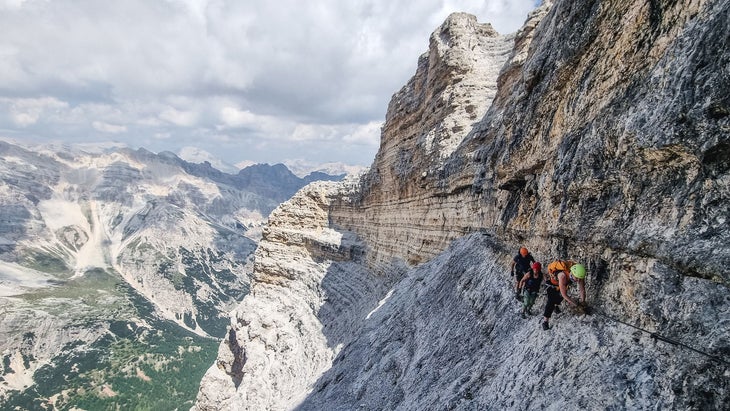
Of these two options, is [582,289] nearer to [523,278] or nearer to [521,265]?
[523,278]

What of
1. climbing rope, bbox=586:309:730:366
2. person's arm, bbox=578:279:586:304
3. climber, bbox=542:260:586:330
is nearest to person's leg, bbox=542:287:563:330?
climber, bbox=542:260:586:330

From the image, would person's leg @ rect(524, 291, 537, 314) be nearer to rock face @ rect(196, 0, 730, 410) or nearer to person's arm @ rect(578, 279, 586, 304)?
rock face @ rect(196, 0, 730, 410)

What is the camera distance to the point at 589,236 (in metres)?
10.1

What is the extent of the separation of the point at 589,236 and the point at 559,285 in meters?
1.59

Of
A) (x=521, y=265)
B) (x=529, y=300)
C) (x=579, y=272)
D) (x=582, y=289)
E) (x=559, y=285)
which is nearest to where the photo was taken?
(x=579, y=272)

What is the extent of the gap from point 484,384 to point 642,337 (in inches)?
181

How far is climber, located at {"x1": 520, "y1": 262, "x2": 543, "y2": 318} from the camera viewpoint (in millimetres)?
11023

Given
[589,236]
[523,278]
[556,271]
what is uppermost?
[589,236]

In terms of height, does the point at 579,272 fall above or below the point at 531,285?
above

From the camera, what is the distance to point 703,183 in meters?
7.29

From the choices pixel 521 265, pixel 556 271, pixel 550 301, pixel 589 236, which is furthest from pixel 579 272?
pixel 521 265

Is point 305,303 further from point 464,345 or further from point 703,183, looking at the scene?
point 703,183

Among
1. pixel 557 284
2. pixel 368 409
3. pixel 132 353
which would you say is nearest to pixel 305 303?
pixel 368 409

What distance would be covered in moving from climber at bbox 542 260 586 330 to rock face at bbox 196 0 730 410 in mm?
340
